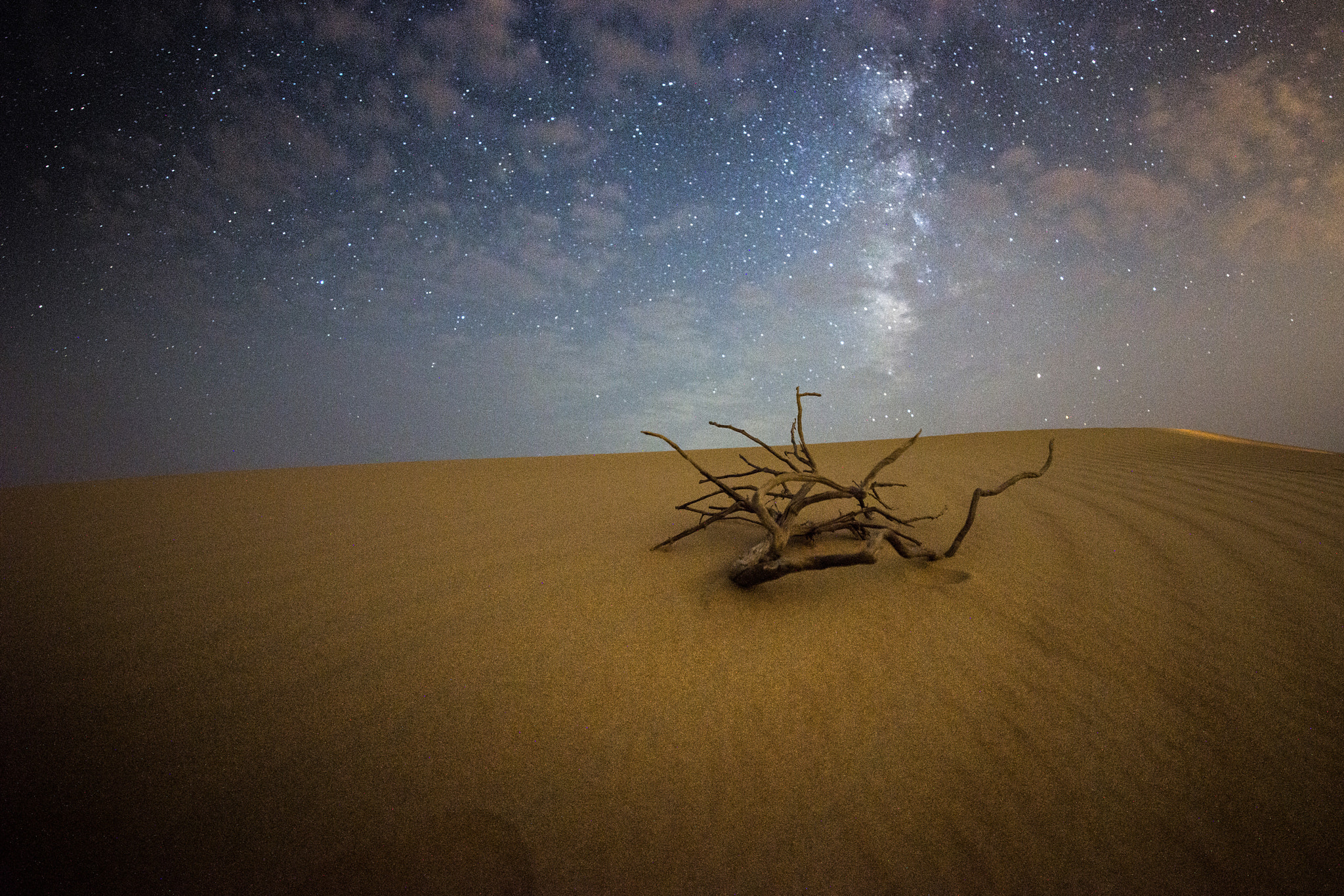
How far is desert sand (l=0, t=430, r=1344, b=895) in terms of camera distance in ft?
3.68

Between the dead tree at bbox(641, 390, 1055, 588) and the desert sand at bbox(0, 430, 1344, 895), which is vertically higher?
the dead tree at bbox(641, 390, 1055, 588)

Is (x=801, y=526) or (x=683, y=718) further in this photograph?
(x=801, y=526)

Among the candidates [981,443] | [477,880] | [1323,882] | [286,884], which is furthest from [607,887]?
[981,443]

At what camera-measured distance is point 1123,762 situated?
1317 millimetres

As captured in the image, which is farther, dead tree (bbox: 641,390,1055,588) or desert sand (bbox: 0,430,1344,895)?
dead tree (bbox: 641,390,1055,588)

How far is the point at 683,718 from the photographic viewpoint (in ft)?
4.93

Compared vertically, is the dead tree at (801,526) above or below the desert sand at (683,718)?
above

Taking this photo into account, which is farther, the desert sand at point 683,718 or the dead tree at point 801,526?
the dead tree at point 801,526

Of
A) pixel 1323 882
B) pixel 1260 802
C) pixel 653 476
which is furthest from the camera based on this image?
pixel 653 476

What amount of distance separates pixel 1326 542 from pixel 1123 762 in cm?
233

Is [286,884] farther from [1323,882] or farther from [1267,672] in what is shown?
[1267,672]

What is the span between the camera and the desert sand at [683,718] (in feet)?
3.68

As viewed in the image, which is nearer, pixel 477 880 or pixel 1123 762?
pixel 477 880

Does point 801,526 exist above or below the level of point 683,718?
above
